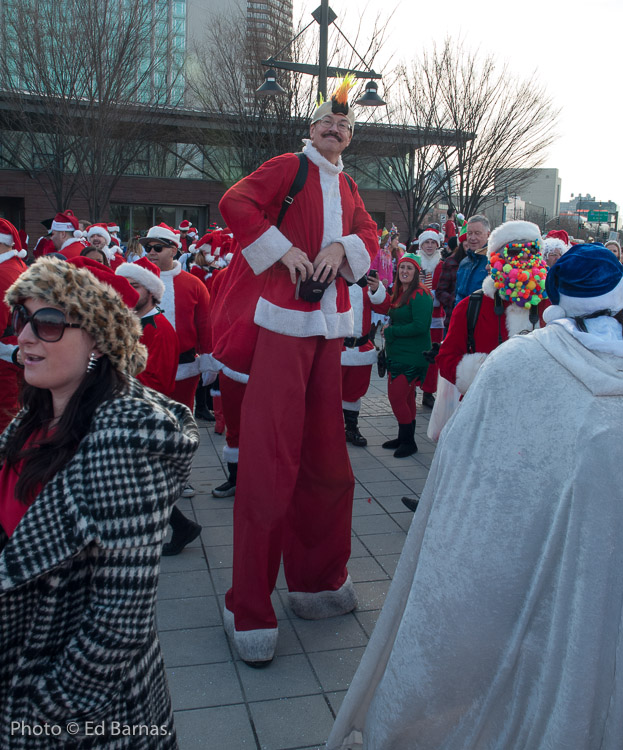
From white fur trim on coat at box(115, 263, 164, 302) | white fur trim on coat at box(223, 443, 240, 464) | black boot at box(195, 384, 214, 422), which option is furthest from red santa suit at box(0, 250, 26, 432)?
black boot at box(195, 384, 214, 422)

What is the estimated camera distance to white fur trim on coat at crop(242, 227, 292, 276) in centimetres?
318

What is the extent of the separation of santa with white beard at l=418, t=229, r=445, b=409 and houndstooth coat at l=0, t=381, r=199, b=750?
5.97 m

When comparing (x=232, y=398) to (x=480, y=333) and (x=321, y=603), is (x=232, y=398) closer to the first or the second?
(x=321, y=603)

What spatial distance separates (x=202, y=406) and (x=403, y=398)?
259 cm

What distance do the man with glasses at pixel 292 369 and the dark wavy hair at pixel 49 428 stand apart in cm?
138

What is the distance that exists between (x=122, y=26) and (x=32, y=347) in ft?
54.3

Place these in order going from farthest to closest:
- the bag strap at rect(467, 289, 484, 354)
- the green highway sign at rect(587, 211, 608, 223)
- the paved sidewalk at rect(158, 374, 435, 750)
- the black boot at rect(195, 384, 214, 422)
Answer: the green highway sign at rect(587, 211, 608, 223) < the black boot at rect(195, 384, 214, 422) < the bag strap at rect(467, 289, 484, 354) < the paved sidewalk at rect(158, 374, 435, 750)

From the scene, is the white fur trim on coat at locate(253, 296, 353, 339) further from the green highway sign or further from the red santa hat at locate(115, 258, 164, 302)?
the green highway sign

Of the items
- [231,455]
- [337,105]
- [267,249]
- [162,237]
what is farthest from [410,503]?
[162,237]

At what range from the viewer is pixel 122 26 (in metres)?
16.0

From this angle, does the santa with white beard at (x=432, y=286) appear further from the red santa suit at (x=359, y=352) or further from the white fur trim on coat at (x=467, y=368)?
the white fur trim on coat at (x=467, y=368)

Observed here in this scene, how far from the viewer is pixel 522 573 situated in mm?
1840

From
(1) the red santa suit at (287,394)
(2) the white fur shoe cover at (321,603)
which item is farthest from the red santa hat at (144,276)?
(2) the white fur shoe cover at (321,603)

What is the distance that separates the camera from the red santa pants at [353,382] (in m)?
7.07
